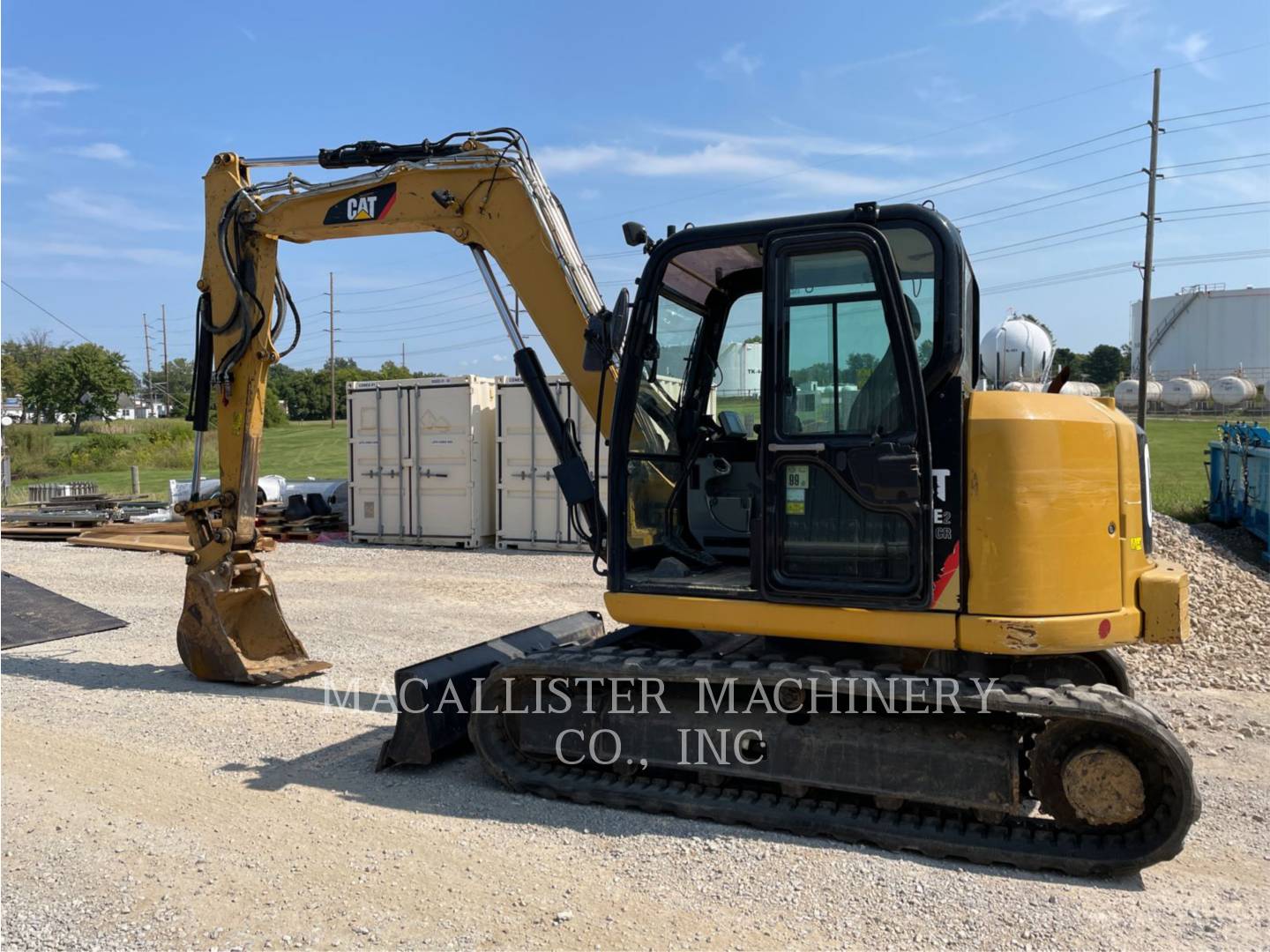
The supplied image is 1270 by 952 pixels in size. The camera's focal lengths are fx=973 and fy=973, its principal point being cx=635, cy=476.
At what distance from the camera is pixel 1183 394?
56.8 m

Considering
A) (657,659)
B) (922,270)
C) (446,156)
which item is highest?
(446,156)

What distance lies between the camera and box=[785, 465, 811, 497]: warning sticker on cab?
4531 mm

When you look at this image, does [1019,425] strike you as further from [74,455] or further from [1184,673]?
[74,455]

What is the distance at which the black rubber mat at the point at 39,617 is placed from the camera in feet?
30.0

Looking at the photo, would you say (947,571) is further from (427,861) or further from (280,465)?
(280,465)

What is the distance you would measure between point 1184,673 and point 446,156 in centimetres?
673

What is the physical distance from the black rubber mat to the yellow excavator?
5651mm

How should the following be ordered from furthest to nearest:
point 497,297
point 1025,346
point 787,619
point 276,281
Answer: point 1025,346
point 276,281
point 497,297
point 787,619

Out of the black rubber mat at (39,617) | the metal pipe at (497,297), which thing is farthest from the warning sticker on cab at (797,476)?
the black rubber mat at (39,617)

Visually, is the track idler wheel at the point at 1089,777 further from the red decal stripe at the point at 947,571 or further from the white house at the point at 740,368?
the white house at the point at 740,368

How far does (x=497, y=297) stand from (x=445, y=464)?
965cm

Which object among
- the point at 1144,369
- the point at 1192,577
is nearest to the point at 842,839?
the point at 1192,577

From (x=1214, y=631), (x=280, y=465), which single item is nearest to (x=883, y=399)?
(x=1214, y=631)

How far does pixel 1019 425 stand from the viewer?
425 cm
